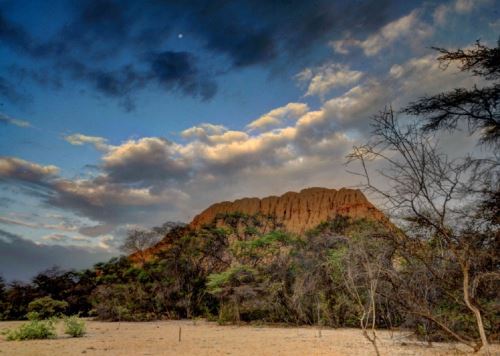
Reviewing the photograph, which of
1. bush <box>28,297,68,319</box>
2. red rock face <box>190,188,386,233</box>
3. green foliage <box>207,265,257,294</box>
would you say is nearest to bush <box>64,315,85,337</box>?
green foliage <box>207,265,257,294</box>

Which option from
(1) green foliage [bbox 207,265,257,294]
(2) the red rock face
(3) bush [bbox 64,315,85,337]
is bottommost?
(3) bush [bbox 64,315,85,337]

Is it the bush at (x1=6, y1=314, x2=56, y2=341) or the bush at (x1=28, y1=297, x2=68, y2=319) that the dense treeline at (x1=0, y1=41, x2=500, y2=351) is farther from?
the bush at (x1=6, y1=314, x2=56, y2=341)

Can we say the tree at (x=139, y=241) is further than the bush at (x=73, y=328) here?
Yes

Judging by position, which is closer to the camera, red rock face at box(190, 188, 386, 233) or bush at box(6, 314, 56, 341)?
bush at box(6, 314, 56, 341)

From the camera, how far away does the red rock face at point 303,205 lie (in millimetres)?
66938

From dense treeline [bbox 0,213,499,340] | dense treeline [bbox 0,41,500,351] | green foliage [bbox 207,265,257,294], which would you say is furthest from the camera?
green foliage [bbox 207,265,257,294]

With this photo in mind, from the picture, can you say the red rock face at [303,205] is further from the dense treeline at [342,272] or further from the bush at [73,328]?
the bush at [73,328]

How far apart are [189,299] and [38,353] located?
1953 centimetres

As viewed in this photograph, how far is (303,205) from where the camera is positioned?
7288 centimetres

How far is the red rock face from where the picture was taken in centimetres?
6694

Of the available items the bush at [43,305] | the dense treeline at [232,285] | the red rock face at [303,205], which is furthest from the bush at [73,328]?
the red rock face at [303,205]

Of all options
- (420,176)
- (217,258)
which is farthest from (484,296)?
(217,258)

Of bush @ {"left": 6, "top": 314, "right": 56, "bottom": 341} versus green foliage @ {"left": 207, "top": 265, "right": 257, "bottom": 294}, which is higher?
green foliage @ {"left": 207, "top": 265, "right": 257, "bottom": 294}

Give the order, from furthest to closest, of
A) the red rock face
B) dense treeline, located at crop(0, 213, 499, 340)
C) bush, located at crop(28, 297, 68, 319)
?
the red rock face, bush, located at crop(28, 297, 68, 319), dense treeline, located at crop(0, 213, 499, 340)
